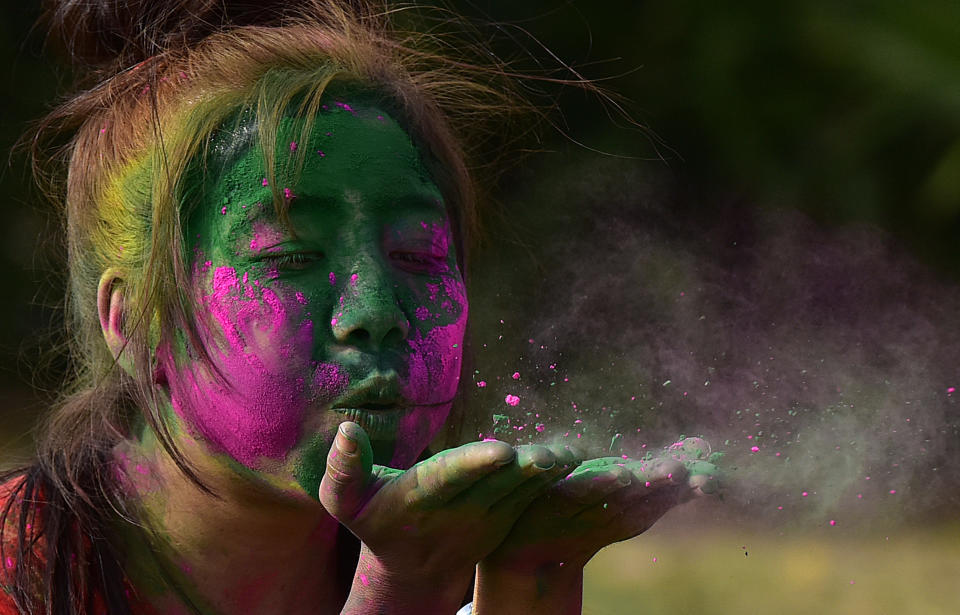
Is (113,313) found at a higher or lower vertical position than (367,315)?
lower

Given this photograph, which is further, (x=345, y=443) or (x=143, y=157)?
(x=143, y=157)

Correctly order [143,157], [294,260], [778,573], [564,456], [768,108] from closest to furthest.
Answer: [564,456], [294,260], [143,157], [778,573], [768,108]

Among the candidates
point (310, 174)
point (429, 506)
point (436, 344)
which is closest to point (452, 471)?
point (429, 506)

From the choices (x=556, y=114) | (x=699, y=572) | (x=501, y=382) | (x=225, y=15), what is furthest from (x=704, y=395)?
(x=556, y=114)

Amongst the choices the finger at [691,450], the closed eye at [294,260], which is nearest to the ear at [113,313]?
the closed eye at [294,260]

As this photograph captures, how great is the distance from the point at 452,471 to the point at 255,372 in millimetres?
286

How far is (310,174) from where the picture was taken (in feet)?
3.77

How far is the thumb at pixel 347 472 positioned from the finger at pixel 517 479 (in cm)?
8

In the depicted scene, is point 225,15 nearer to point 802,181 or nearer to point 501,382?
point 501,382

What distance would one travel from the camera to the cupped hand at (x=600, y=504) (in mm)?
918

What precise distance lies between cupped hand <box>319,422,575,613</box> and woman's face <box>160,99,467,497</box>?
132 millimetres

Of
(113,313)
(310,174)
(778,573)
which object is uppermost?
(310,174)

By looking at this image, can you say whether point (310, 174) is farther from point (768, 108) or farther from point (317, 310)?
point (768, 108)

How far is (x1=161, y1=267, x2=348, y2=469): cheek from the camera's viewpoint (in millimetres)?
1090
